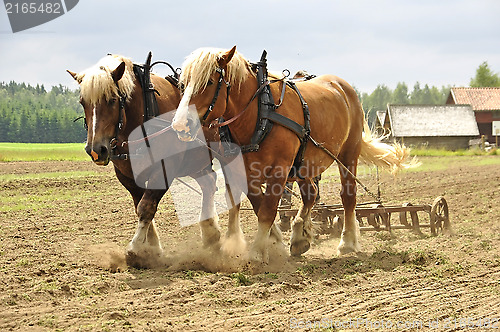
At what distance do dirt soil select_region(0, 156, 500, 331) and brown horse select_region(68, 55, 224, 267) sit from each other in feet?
1.09

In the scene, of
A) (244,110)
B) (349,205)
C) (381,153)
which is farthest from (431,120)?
(244,110)

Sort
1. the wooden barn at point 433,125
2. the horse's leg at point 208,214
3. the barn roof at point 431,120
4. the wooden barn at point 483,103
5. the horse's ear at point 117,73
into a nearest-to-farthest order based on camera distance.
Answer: the horse's ear at point 117,73 → the horse's leg at point 208,214 → the wooden barn at point 433,125 → the barn roof at point 431,120 → the wooden barn at point 483,103

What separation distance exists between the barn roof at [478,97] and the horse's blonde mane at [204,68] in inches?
1849

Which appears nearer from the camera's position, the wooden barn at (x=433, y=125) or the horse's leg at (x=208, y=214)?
the horse's leg at (x=208, y=214)

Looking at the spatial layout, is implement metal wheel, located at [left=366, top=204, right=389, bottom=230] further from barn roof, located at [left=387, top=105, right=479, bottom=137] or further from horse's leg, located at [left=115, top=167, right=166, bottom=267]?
barn roof, located at [left=387, top=105, right=479, bottom=137]

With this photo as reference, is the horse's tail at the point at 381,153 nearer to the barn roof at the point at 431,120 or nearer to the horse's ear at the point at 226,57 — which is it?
the horse's ear at the point at 226,57

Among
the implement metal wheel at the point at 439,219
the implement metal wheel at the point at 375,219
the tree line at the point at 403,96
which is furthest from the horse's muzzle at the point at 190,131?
the tree line at the point at 403,96

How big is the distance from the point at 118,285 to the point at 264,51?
2.67 m

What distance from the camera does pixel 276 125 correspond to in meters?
5.50

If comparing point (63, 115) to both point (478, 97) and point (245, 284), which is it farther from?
point (245, 284)

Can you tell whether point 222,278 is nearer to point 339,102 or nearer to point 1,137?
point 339,102

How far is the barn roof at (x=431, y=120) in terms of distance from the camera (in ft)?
121

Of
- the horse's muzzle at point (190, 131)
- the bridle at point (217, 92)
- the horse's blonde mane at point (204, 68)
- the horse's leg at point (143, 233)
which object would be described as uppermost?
the horse's blonde mane at point (204, 68)

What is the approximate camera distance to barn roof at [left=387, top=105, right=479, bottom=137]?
37000 millimetres
